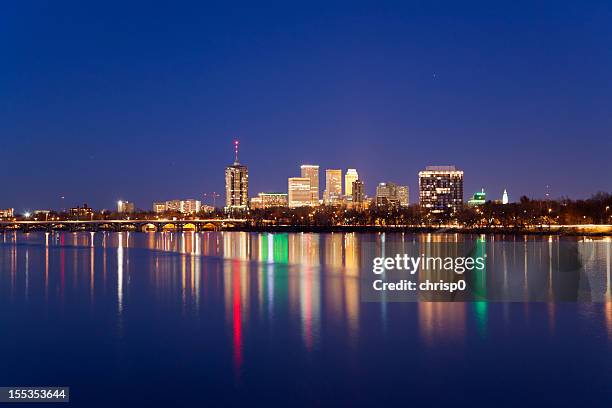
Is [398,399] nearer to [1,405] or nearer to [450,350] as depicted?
[450,350]

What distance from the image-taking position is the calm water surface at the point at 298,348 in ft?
40.7

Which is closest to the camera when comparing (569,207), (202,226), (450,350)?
(450,350)

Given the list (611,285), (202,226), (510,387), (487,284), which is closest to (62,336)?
(510,387)

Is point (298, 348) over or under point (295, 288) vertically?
under

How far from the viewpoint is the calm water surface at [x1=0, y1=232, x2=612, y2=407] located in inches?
488

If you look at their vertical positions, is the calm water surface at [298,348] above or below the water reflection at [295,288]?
below

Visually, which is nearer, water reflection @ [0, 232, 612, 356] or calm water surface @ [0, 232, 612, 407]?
calm water surface @ [0, 232, 612, 407]

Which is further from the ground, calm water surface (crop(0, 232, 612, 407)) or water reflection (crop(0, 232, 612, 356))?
water reflection (crop(0, 232, 612, 356))

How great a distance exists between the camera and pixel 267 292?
26.7 meters

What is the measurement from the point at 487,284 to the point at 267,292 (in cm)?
957

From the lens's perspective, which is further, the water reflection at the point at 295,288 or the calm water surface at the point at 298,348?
the water reflection at the point at 295,288

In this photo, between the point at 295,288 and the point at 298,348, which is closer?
the point at 298,348

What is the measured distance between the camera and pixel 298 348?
52.9 ft

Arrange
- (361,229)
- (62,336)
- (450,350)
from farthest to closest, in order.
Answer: (361,229) < (62,336) < (450,350)
